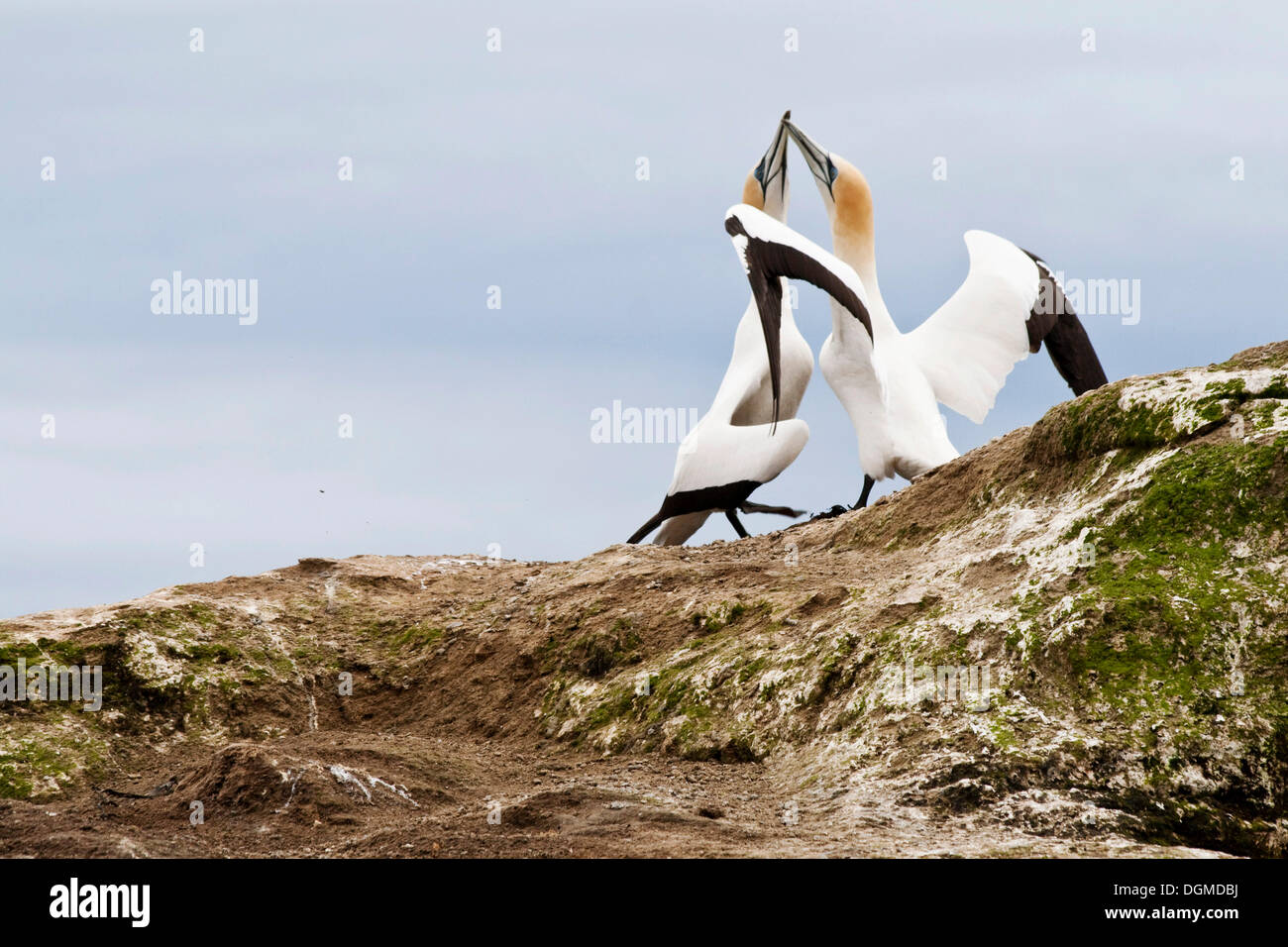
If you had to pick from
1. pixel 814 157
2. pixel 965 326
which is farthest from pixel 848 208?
pixel 965 326

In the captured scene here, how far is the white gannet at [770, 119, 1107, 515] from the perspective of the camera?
15212mm

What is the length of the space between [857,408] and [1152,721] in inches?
298

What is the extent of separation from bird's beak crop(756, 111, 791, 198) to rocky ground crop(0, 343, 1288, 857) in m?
6.54

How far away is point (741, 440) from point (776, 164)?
4.01 m

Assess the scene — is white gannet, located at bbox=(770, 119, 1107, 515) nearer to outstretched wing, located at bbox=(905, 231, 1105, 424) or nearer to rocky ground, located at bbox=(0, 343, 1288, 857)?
outstretched wing, located at bbox=(905, 231, 1105, 424)

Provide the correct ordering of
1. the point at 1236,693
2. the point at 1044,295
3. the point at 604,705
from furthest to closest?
the point at 1044,295, the point at 604,705, the point at 1236,693

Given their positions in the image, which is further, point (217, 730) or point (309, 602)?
point (309, 602)

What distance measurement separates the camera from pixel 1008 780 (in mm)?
7043

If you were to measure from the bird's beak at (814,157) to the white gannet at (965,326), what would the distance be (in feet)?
0.04

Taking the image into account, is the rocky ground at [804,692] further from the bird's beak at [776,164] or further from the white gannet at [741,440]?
the bird's beak at [776,164]

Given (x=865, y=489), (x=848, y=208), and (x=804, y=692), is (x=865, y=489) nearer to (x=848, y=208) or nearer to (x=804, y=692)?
(x=848, y=208)

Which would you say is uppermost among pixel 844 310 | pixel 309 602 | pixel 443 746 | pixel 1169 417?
pixel 844 310

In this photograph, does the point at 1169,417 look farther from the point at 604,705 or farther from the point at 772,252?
the point at 772,252
